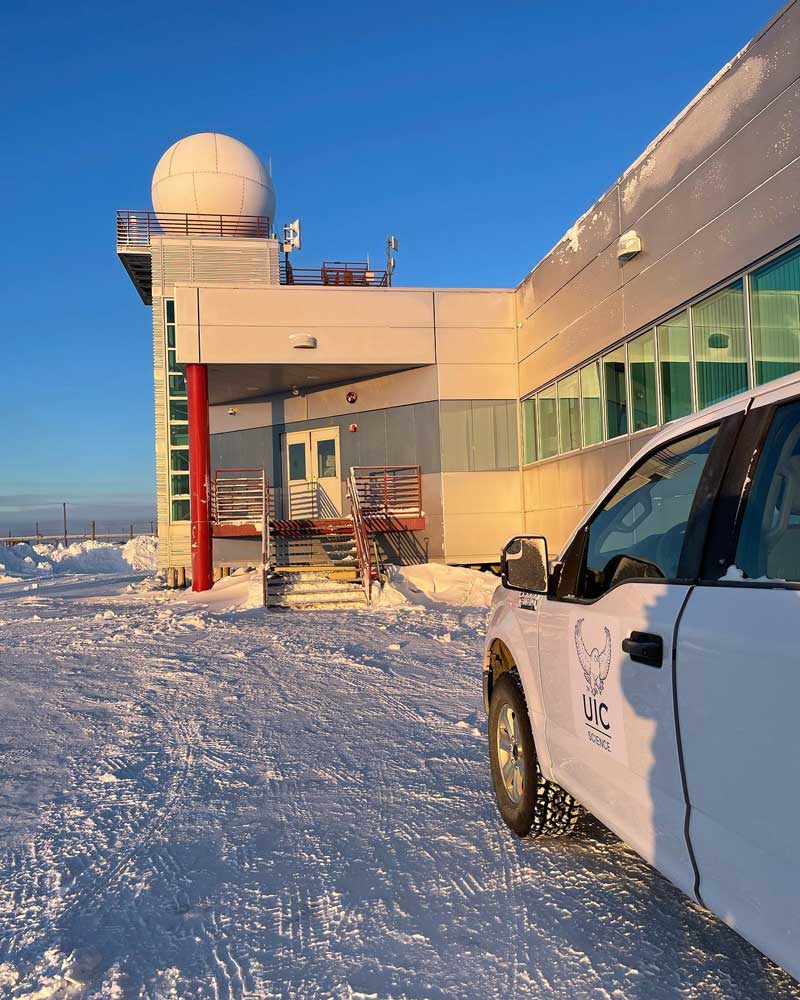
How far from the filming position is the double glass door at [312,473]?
21422 millimetres

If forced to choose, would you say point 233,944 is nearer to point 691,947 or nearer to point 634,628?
point 691,947

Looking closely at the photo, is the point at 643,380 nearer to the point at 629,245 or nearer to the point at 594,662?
the point at 629,245

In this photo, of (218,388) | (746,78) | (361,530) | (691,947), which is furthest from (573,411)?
(691,947)

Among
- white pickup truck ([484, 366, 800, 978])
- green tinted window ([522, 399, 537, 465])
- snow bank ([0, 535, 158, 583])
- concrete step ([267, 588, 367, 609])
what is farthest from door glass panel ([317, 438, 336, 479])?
white pickup truck ([484, 366, 800, 978])

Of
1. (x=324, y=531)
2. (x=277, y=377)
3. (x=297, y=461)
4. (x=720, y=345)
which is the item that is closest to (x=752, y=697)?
(x=720, y=345)

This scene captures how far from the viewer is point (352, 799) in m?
4.76

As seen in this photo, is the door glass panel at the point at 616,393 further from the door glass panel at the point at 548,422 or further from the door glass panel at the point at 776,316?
the door glass panel at the point at 776,316

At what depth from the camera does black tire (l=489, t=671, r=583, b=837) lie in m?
3.80

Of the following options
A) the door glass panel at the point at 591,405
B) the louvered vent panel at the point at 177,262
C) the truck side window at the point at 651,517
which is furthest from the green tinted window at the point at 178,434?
the truck side window at the point at 651,517

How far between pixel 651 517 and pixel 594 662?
814 millimetres

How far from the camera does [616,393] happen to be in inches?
548

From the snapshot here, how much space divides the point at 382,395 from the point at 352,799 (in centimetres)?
1627

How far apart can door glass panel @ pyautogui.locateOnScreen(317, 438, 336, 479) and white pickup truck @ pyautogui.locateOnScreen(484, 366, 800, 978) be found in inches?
707

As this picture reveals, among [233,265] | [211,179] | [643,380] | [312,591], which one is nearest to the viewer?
[643,380]
